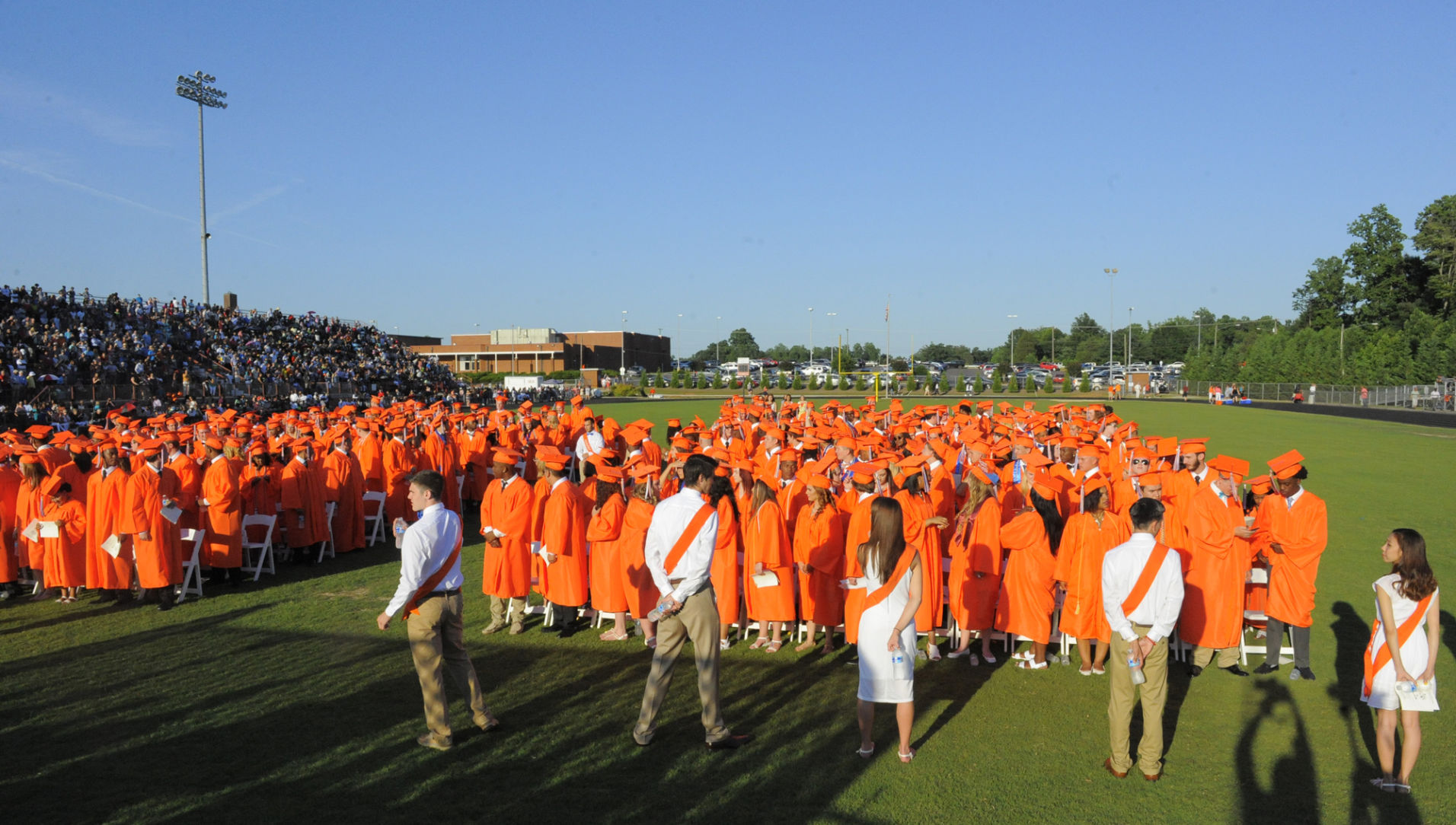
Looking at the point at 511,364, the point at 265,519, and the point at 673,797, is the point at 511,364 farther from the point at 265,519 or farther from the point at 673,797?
the point at 673,797

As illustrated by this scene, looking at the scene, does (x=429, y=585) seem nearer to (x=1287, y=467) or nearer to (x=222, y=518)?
(x=222, y=518)

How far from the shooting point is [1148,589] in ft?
16.2

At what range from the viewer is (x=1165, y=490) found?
8266mm

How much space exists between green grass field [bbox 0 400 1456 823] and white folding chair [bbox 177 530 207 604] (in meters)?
0.69

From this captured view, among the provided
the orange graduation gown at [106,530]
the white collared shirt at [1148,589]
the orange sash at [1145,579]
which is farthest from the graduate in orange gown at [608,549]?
the orange graduation gown at [106,530]

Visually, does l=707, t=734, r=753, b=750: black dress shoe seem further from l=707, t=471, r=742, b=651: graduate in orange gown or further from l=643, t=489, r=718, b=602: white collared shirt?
l=707, t=471, r=742, b=651: graduate in orange gown

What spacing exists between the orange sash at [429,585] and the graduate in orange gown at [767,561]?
266cm

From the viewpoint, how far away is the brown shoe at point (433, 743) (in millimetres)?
5730

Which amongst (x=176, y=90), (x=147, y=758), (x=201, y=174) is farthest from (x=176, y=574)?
(x=176, y=90)

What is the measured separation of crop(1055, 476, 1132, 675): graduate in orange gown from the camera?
691 centimetres

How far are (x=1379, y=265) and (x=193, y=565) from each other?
9226 cm

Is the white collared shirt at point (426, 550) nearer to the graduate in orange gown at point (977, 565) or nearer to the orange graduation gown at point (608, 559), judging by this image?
the orange graduation gown at point (608, 559)

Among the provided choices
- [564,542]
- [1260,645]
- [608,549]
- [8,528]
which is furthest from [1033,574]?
[8,528]

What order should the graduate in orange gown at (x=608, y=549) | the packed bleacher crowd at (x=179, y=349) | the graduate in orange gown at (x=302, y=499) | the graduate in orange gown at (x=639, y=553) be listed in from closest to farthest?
the graduate in orange gown at (x=639, y=553), the graduate in orange gown at (x=608, y=549), the graduate in orange gown at (x=302, y=499), the packed bleacher crowd at (x=179, y=349)
